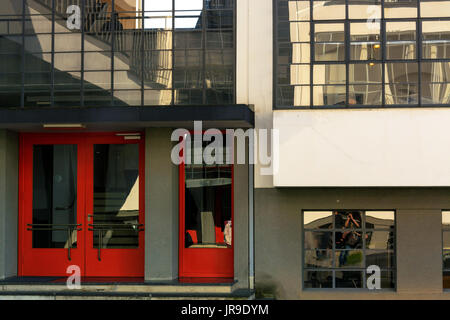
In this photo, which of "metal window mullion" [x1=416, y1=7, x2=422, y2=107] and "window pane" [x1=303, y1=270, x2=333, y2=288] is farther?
"window pane" [x1=303, y1=270, x2=333, y2=288]

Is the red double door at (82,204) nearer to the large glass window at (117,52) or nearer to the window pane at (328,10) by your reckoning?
the large glass window at (117,52)

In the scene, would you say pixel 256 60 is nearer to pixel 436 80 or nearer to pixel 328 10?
pixel 328 10

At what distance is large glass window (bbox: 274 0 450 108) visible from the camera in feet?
29.9

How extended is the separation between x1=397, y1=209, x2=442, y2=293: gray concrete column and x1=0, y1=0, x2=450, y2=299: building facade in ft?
0.08

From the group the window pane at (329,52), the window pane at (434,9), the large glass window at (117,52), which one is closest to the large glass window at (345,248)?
the window pane at (329,52)

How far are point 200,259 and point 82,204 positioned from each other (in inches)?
99.5

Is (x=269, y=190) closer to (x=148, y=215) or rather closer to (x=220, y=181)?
(x=220, y=181)

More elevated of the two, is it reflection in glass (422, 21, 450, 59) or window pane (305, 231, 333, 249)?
reflection in glass (422, 21, 450, 59)

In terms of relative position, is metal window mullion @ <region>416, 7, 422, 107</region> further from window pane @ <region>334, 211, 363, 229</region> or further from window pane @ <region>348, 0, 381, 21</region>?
window pane @ <region>334, 211, 363, 229</region>

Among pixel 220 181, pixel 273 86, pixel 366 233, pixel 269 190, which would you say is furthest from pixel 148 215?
pixel 366 233

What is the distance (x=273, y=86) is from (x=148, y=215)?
328 centimetres

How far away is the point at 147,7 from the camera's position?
9539 millimetres

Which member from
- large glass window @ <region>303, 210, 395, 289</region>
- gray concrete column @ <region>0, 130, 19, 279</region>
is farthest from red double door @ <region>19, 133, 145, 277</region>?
large glass window @ <region>303, 210, 395, 289</region>
